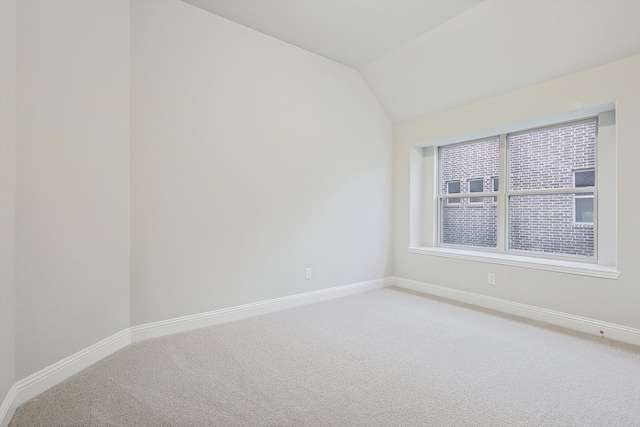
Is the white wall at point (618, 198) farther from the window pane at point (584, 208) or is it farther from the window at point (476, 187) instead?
the window at point (476, 187)

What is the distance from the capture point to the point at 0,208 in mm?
1462

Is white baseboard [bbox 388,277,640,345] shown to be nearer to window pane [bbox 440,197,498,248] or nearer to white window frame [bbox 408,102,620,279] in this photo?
white window frame [bbox 408,102,620,279]

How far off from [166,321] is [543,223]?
13.0 ft

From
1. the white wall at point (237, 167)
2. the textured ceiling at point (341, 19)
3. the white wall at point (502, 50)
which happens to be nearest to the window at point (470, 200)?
the white wall at point (502, 50)

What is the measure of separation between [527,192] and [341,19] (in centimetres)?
276

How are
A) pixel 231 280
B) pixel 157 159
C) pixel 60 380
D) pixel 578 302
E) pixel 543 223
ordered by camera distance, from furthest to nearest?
1. pixel 543 223
2. pixel 231 280
3. pixel 578 302
4. pixel 157 159
5. pixel 60 380

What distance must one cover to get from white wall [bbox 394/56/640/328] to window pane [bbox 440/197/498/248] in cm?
50

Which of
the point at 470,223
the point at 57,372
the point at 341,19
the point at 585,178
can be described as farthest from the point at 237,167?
the point at 585,178

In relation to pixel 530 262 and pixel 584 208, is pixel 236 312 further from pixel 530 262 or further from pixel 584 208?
pixel 584 208

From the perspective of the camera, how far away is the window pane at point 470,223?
149 inches

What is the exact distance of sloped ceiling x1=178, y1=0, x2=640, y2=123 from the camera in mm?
2451

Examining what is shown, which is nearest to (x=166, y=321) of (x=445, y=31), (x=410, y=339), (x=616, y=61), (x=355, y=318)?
(x=355, y=318)

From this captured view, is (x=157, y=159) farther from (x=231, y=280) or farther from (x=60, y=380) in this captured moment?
(x=60, y=380)

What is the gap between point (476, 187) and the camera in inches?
155
